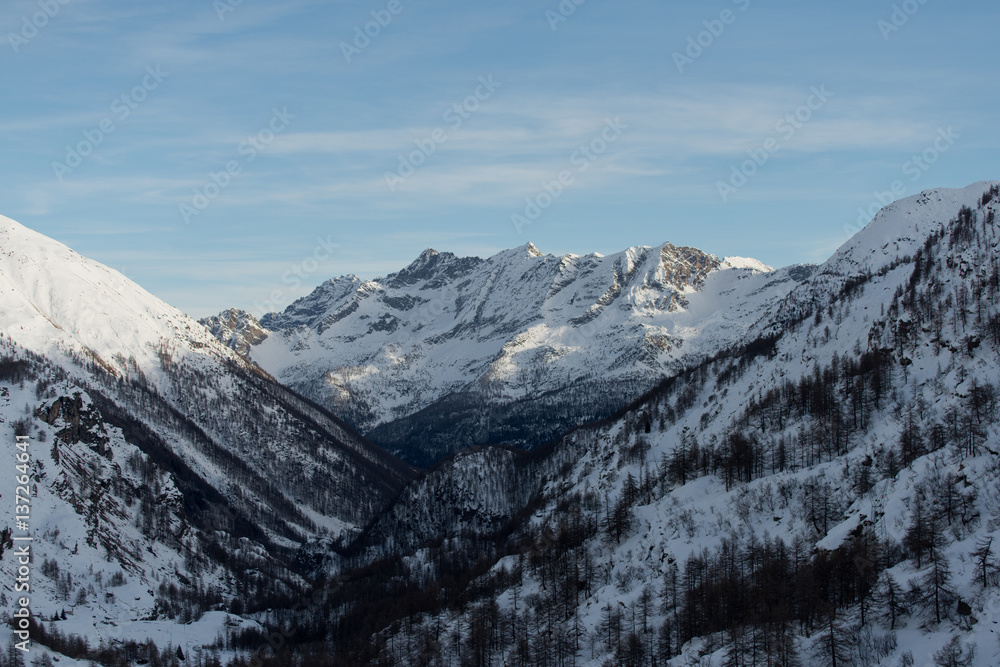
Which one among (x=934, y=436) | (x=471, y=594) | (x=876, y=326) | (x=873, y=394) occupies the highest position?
(x=876, y=326)

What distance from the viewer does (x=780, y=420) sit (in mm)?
188125

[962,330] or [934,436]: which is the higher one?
[962,330]

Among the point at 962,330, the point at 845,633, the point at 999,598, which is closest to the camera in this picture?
the point at 999,598

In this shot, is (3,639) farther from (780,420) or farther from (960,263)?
(960,263)

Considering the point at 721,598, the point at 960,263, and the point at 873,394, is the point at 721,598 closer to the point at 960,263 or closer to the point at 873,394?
the point at 873,394

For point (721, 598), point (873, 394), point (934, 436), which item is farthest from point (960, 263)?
point (721, 598)

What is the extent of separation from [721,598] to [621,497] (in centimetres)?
6215

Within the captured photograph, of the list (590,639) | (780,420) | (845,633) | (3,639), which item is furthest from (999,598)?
(3,639)

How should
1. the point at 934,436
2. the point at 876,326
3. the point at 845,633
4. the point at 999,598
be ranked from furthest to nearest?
the point at 876,326 → the point at 934,436 → the point at 845,633 → the point at 999,598

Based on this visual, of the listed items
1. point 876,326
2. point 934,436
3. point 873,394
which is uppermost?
point 876,326

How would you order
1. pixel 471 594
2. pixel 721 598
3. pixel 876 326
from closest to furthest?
1. pixel 721 598
2. pixel 471 594
3. pixel 876 326

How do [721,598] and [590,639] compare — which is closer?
[721,598]

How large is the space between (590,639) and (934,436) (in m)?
57.6

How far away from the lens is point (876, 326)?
197m
